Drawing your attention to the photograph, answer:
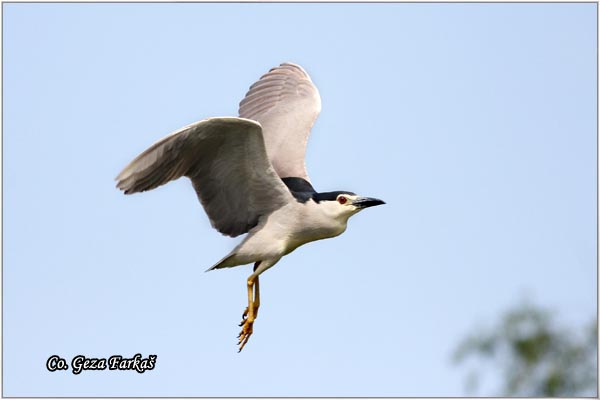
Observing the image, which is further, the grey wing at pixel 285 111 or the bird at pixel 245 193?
the grey wing at pixel 285 111

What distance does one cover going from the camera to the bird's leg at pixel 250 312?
14203mm

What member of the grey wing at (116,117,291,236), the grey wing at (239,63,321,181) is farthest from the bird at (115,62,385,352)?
the grey wing at (239,63,321,181)

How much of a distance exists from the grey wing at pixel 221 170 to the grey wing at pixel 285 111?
1.10 meters

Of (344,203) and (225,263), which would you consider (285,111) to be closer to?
(344,203)

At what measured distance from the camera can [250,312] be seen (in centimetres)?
1430

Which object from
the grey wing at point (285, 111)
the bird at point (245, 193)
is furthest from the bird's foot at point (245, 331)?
the grey wing at point (285, 111)

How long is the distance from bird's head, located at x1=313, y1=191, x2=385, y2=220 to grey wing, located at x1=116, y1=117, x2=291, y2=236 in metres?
0.34

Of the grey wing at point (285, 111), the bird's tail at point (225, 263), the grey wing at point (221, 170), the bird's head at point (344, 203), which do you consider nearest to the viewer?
the grey wing at point (221, 170)

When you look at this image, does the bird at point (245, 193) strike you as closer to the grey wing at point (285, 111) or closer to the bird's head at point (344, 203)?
the bird's head at point (344, 203)

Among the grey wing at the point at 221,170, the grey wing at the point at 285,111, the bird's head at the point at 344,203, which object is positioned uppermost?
the grey wing at the point at 285,111

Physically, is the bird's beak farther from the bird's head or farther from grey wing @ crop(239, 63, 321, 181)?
grey wing @ crop(239, 63, 321, 181)

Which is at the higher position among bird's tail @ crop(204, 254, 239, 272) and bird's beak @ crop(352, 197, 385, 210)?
bird's beak @ crop(352, 197, 385, 210)

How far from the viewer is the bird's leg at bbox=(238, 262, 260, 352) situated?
559 inches

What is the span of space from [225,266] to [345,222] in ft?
3.69
